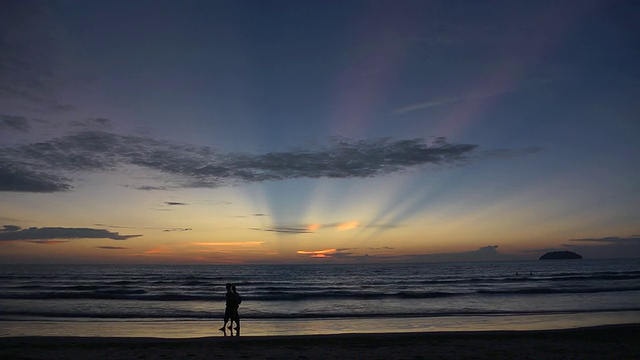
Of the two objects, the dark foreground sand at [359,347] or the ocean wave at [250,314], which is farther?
the ocean wave at [250,314]

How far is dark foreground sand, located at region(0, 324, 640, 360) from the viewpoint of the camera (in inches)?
474

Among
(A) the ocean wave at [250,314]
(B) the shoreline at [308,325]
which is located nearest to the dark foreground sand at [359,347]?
(B) the shoreline at [308,325]

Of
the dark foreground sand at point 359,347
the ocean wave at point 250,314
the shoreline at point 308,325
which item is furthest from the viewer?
the ocean wave at point 250,314

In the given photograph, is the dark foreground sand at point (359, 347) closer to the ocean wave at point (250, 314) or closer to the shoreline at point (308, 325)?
the shoreline at point (308, 325)

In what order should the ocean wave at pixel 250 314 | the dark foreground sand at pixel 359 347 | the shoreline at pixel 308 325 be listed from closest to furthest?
the dark foreground sand at pixel 359 347 → the shoreline at pixel 308 325 → the ocean wave at pixel 250 314

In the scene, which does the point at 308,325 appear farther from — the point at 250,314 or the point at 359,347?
the point at 359,347

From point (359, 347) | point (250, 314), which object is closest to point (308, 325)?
point (250, 314)

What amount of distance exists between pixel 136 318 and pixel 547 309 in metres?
23.3

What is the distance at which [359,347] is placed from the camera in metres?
13.4

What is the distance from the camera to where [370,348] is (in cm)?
1325

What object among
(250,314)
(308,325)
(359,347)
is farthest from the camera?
(250,314)

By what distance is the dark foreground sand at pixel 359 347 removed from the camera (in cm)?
1204

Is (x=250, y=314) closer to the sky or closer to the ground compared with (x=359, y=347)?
closer to the ground

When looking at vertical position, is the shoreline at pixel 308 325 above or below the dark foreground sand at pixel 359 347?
below
